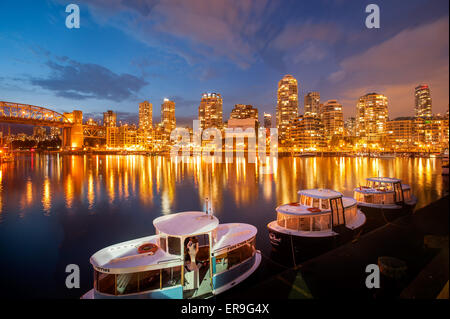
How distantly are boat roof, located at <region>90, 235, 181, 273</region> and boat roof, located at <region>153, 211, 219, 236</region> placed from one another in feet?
2.21

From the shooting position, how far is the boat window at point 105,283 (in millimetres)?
6605

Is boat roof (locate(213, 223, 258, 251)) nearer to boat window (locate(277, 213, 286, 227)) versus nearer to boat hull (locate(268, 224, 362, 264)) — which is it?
boat hull (locate(268, 224, 362, 264))

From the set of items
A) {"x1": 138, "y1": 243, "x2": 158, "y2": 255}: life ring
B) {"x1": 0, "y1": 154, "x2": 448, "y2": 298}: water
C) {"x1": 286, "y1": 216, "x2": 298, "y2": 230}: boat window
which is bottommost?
{"x1": 0, "y1": 154, "x2": 448, "y2": 298}: water

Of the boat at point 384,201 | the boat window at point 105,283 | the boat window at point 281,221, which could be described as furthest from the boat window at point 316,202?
the boat window at point 105,283

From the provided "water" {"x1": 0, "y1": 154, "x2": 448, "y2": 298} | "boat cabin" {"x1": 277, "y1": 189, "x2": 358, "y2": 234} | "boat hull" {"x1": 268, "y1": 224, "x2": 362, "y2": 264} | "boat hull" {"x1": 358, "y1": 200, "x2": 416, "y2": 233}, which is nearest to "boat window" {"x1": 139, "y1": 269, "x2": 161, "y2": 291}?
"water" {"x1": 0, "y1": 154, "x2": 448, "y2": 298}

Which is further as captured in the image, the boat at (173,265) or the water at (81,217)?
the water at (81,217)

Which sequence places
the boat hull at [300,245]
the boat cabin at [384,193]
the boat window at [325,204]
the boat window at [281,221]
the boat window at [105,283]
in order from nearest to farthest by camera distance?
the boat window at [105,283] → the boat hull at [300,245] → the boat window at [281,221] → the boat window at [325,204] → the boat cabin at [384,193]

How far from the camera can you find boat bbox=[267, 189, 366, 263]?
11.0 meters

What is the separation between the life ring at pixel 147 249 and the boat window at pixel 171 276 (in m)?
0.73

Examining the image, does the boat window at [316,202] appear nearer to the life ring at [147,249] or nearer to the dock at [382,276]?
the dock at [382,276]

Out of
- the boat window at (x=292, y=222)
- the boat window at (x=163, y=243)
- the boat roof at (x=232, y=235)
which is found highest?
the boat window at (x=163, y=243)

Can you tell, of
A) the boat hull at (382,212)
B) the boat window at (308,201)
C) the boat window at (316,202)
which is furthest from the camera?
the boat hull at (382,212)

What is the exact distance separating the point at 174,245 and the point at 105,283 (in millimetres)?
2228

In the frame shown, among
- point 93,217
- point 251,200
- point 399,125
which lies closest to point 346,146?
point 399,125
